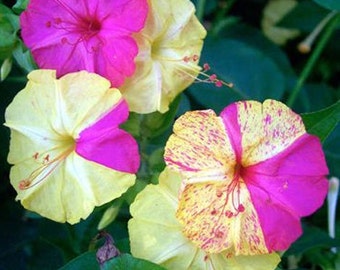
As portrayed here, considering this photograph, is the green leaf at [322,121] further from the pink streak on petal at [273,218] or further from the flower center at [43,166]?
the flower center at [43,166]

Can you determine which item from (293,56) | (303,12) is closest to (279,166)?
(303,12)

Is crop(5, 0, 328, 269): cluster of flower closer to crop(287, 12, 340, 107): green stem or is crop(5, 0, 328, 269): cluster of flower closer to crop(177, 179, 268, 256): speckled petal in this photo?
crop(177, 179, 268, 256): speckled petal

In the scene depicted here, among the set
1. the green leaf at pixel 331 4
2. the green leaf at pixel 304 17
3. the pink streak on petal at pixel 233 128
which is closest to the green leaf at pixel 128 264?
the pink streak on petal at pixel 233 128

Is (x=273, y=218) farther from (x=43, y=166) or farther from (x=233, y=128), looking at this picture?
(x=43, y=166)

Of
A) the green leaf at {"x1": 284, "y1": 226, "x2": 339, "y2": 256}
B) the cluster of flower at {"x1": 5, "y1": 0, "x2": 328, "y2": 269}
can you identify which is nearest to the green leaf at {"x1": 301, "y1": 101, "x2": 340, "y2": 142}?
the cluster of flower at {"x1": 5, "y1": 0, "x2": 328, "y2": 269}

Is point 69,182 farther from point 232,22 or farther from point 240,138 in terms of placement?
point 232,22

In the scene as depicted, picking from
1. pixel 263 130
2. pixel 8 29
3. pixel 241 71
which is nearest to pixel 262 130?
pixel 263 130
